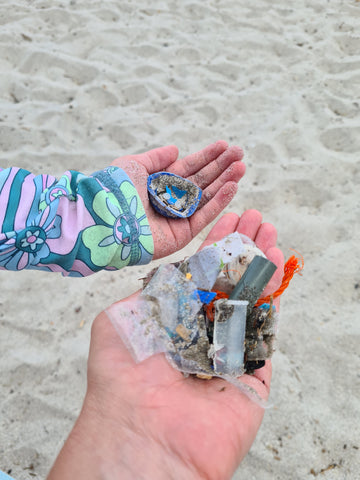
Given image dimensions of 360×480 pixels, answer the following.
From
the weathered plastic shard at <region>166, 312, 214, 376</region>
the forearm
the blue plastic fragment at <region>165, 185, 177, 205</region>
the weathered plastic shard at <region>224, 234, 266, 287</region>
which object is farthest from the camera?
the blue plastic fragment at <region>165, 185, 177, 205</region>

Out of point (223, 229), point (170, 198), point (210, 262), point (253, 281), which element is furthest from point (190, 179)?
point (253, 281)

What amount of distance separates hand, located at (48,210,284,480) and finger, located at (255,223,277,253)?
0.70 m

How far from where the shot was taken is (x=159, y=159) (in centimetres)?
205

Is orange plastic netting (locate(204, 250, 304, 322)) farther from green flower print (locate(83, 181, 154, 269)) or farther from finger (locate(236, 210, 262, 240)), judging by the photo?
green flower print (locate(83, 181, 154, 269))

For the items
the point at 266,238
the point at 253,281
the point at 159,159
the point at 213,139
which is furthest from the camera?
the point at 213,139

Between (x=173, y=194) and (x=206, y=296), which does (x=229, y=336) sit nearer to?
(x=206, y=296)

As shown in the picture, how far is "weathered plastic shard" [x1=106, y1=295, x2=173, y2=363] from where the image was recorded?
→ 1.27 meters

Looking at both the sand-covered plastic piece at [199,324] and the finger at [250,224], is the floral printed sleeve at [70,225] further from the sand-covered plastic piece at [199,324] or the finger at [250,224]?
the finger at [250,224]

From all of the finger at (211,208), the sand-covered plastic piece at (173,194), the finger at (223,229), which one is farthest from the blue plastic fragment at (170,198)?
the finger at (223,229)

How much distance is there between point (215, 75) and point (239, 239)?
207 cm

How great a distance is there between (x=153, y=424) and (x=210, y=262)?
645mm

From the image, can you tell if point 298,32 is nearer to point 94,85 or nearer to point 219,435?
point 94,85

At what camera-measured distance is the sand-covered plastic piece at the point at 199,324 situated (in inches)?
50.0

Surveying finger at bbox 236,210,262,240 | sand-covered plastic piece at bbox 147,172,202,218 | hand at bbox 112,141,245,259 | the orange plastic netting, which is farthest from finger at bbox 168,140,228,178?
the orange plastic netting
